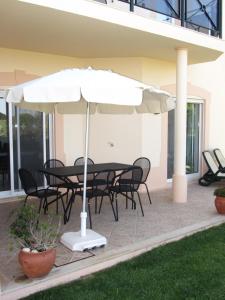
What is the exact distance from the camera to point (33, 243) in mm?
3949

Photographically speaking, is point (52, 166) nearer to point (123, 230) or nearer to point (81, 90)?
point (123, 230)

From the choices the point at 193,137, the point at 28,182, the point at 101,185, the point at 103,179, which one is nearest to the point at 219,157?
the point at 193,137

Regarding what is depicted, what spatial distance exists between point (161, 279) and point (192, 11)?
621 centimetres

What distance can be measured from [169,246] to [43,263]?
6.67 feet

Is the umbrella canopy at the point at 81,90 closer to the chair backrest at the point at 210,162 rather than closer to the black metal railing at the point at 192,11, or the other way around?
the black metal railing at the point at 192,11

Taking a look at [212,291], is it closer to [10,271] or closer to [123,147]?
[10,271]

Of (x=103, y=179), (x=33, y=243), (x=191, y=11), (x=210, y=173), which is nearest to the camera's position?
(x=33, y=243)

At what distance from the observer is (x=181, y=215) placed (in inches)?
260

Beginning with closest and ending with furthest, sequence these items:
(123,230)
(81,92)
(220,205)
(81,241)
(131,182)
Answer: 1. (81,92)
2. (81,241)
3. (123,230)
4. (220,205)
5. (131,182)

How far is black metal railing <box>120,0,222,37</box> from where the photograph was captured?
23.7ft

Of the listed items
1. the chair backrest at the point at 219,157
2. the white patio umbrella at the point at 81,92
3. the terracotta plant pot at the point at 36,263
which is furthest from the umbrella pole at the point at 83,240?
the chair backrest at the point at 219,157

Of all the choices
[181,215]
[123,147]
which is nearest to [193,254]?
[181,215]

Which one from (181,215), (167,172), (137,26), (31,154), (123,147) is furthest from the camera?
(167,172)

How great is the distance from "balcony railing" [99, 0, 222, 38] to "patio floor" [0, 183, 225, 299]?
3.99 metres
